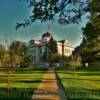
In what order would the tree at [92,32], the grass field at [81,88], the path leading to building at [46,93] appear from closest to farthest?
1. the tree at [92,32]
2. the path leading to building at [46,93]
3. the grass field at [81,88]

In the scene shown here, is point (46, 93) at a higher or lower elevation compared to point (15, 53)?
lower

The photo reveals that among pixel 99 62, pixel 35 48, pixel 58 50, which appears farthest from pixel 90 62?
pixel 35 48

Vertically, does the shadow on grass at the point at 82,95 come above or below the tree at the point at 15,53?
below

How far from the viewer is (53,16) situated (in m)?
15.7

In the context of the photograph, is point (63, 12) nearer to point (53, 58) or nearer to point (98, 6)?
point (98, 6)

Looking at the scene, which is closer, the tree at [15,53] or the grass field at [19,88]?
the grass field at [19,88]

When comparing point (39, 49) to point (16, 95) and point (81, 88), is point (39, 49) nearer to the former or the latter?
point (81, 88)

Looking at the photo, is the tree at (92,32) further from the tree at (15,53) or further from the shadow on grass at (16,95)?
the tree at (15,53)

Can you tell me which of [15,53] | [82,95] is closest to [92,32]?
[15,53]

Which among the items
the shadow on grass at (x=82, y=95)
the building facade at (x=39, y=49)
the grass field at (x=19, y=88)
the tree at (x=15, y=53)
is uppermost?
the building facade at (x=39, y=49)

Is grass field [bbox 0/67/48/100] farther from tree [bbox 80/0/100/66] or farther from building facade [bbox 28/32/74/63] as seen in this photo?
building facade [bbox 28/32/74/63]

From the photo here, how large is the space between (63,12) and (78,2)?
0.79 metres

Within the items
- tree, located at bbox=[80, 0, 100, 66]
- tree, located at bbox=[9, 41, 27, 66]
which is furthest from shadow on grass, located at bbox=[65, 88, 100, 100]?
tree, located at bbox=[9, 41, 27, 66]

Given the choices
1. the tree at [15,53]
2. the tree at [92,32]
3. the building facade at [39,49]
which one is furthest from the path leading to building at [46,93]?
the building facade at [39,49]
